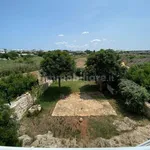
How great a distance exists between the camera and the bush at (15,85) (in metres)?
10.9

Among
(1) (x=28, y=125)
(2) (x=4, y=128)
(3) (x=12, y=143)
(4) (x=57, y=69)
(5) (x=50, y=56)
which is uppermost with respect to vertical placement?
(5) (x=50, y=56)

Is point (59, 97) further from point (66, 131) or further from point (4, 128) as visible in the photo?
point (4, 128)

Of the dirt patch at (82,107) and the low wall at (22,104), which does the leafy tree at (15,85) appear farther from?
the dirt patch at (82,107)

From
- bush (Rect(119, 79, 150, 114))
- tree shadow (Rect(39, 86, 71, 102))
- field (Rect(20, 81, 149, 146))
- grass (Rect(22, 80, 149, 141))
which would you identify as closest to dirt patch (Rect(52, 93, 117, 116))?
field (Rect(20, 81, 149, 146))

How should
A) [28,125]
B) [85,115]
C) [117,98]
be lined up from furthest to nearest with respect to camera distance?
[117,98]
[85,115]
[28,125]

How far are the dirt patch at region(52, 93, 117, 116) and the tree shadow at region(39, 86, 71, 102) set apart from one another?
79 centimetres

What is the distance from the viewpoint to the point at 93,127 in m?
8.72

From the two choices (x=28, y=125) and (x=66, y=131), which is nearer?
(x=66, y=131)

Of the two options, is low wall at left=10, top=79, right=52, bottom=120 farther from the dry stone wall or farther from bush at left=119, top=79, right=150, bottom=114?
bush at left=119, top=79, right=150, bottom=114

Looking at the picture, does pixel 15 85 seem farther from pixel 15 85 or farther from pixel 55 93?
pixel 55 93

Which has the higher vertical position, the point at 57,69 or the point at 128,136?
the point at 57,69

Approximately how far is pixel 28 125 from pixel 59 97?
4788mm

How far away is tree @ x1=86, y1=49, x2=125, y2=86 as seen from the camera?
1366 cm

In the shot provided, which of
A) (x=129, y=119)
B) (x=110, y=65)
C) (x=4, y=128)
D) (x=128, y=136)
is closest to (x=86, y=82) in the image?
(x=110, y=65)
